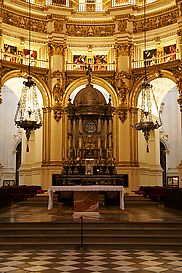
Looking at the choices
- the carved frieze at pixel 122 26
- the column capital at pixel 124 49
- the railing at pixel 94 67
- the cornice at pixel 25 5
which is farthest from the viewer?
the railing at pixel 94 67

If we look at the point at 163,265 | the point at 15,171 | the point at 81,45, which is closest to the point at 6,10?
the point at 81,45

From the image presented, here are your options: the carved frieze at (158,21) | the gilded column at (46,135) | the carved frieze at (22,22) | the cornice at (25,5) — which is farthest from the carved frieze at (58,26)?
the gilded column at (46,135)

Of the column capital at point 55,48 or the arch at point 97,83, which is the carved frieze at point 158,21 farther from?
the column capital at point 55,48

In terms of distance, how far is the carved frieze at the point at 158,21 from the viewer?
2192 cm

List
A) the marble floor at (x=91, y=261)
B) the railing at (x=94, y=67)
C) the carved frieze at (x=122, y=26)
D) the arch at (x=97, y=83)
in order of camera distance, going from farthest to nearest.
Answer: the railing at (x=94, y=67)
the carved frieze at (x=122, y=26)
the arch at (x=97, y=83)
the marble floor at (x=91, y=261)

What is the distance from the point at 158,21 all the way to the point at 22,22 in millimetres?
7851

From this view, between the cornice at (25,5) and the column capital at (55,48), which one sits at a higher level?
the cornice at (25,5)

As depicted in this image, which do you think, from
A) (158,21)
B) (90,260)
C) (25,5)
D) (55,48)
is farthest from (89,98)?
(90,260)

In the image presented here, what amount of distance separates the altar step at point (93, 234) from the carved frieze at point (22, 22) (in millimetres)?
15530

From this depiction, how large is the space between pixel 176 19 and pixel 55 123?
8855mm

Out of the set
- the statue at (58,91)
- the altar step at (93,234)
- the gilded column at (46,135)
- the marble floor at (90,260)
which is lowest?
the marble floor at (90,260)

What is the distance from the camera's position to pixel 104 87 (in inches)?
906

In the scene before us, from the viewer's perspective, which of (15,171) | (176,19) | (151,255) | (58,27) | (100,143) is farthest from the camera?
(15,171)

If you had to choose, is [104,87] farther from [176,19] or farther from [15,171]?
[15,171]
